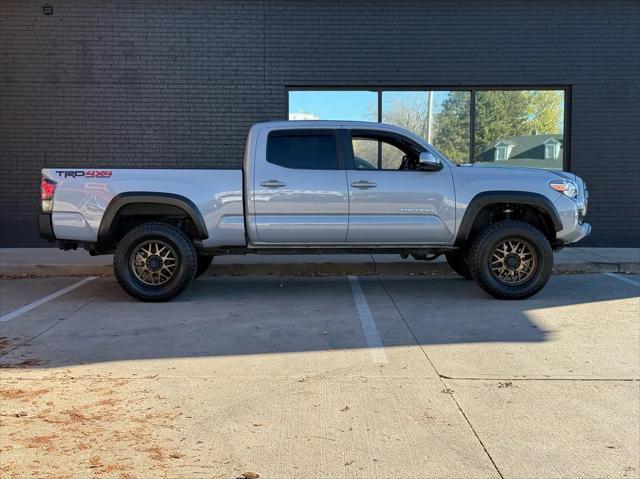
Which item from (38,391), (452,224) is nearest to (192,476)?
(38,391)

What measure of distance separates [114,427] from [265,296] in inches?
162

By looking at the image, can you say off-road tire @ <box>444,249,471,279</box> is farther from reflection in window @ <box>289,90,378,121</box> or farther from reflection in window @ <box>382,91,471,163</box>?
reflection in window @ <box>289,90,378,121</box>

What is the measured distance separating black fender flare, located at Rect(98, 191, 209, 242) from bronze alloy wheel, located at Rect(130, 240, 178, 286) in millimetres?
449

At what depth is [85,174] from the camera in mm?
7277

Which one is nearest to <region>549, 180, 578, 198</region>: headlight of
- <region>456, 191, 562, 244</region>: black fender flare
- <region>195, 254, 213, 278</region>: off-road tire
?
<region>456, 191, 562, 244</region>: black fender flare

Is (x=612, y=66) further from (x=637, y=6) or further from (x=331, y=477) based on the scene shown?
(x=331, y=477)

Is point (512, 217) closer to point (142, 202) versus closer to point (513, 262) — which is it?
point (513, 262)

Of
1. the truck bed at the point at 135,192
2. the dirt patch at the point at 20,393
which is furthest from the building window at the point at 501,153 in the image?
the dirt patch at the point at 20,393

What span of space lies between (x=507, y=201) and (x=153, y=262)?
4389 mm

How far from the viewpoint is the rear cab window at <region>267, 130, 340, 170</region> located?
297 inches

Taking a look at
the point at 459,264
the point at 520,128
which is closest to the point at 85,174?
the point at 459,264

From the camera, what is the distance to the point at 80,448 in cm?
362

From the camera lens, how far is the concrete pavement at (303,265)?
9547 mm

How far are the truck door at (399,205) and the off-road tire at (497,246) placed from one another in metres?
0.43
